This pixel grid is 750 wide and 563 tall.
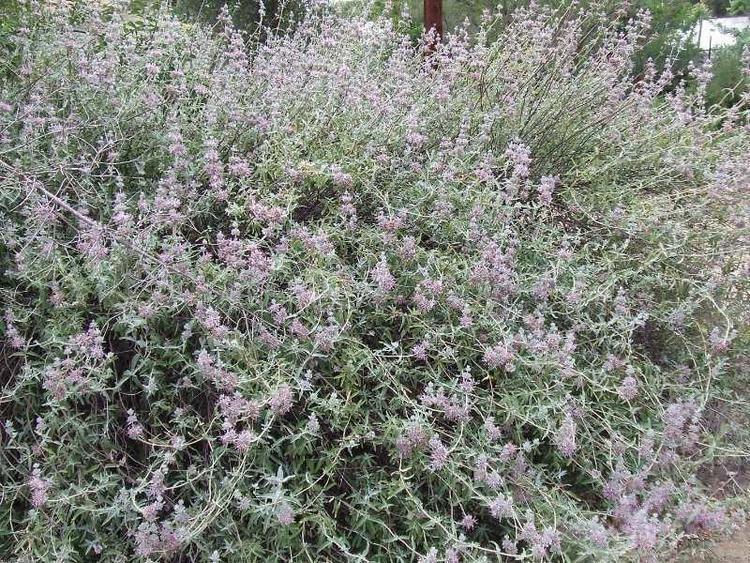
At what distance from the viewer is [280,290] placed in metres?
2.39

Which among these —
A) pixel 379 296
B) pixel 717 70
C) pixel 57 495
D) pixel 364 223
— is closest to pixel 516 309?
pixel 379 296

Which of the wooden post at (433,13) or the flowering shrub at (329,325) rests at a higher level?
the wooden post at (433,13)

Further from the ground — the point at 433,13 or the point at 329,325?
the point at 433,13

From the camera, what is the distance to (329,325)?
226 cm

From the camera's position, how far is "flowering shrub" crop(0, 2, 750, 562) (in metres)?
2.03

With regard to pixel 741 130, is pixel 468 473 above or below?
below

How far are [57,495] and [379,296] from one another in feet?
3.58

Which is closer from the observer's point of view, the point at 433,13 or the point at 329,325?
the point at 329,325

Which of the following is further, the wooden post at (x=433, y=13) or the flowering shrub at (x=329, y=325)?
the wooden post at (x=433, y=13)

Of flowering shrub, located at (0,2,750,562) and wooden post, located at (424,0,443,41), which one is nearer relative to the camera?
flowering shrub, located at (0,2,750,562)

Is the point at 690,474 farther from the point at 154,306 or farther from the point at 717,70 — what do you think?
the point at 717,70

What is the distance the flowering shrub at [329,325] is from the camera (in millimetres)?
2027

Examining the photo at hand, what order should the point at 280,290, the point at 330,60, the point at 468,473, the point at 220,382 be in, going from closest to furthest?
1. the point at 220,382
2. the point at 468,473
3. the point at 280,290
4. the point at 330,60

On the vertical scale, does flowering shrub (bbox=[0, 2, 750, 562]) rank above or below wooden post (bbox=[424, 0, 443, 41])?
below
